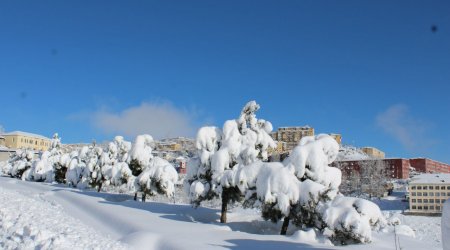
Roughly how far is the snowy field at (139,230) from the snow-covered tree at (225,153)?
1788 mm

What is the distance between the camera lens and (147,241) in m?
18.1

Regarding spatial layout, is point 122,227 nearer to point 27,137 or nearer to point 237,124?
point 237,124

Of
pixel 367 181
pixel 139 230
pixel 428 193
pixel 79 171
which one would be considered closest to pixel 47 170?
pixel 79 171

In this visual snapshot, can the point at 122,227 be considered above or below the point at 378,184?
below

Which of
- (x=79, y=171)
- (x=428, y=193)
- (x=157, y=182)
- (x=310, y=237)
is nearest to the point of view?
(x=310, y=237)

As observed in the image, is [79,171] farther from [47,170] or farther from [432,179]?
[432,179]

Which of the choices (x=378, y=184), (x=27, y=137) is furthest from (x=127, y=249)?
(x=27, y=137)

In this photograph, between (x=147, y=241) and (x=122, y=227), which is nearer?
(x=147, y=241)

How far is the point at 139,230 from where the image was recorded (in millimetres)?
20750

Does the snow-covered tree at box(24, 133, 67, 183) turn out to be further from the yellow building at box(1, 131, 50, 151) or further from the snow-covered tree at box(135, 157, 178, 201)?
the yellow building at box(1, 131, 50, 151)

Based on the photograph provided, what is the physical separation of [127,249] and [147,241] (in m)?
1.31

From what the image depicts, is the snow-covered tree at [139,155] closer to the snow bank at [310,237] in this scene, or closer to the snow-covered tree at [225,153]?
the snow-covered tree at [225,153]

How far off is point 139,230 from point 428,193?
63.9m

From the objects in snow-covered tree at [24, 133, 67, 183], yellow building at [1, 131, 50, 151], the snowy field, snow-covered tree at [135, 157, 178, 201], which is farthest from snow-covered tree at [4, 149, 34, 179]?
yellow building at [1, 131, 50, 151]
